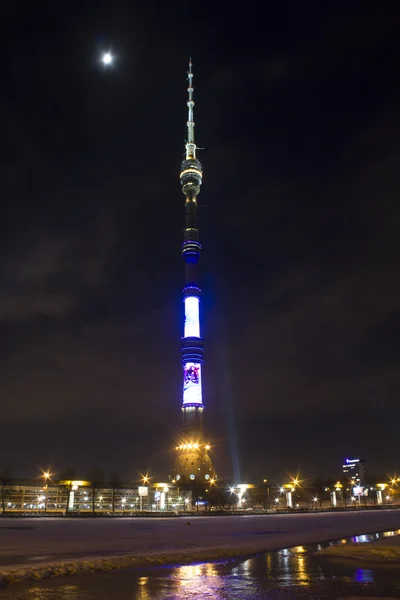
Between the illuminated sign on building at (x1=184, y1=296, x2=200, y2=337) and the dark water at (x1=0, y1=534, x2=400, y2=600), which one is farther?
the illuminated sign on building at (x1=184, y1=296, x2=200, y2=337)

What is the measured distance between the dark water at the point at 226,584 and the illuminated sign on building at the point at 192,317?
527 ft

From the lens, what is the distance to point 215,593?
13.0 m

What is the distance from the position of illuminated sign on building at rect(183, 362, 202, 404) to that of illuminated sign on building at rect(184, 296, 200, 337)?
1137 centimetres

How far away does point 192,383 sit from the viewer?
176 metres

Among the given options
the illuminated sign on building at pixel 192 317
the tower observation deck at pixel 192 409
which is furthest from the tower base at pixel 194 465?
the illuminated sign on building at pixel 192 317

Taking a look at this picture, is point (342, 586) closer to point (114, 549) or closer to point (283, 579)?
point (283, 579)

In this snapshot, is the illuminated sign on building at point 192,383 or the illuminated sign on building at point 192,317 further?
the illuminated sign on building at point 192,317

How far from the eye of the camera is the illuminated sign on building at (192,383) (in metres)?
174

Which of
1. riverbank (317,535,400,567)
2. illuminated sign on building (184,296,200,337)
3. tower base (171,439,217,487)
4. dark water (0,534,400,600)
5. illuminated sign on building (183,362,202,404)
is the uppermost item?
illuminated sign on building (184,296,200,337)

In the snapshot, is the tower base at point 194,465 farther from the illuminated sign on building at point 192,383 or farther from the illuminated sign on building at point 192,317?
the illuminated sign on building at point 192,317

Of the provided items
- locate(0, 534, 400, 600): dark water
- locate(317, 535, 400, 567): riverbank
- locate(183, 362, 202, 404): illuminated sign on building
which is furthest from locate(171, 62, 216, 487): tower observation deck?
locate(0, 534, 400, 600): dark water

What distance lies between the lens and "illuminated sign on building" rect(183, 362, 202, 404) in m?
174

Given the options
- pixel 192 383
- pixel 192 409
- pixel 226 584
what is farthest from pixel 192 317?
pixel 226 584

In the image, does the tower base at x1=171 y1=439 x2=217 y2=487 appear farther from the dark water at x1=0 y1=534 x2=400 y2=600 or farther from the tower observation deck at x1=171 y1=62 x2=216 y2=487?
the dark water at x1=0 y1=534 x2=400 y2=600
